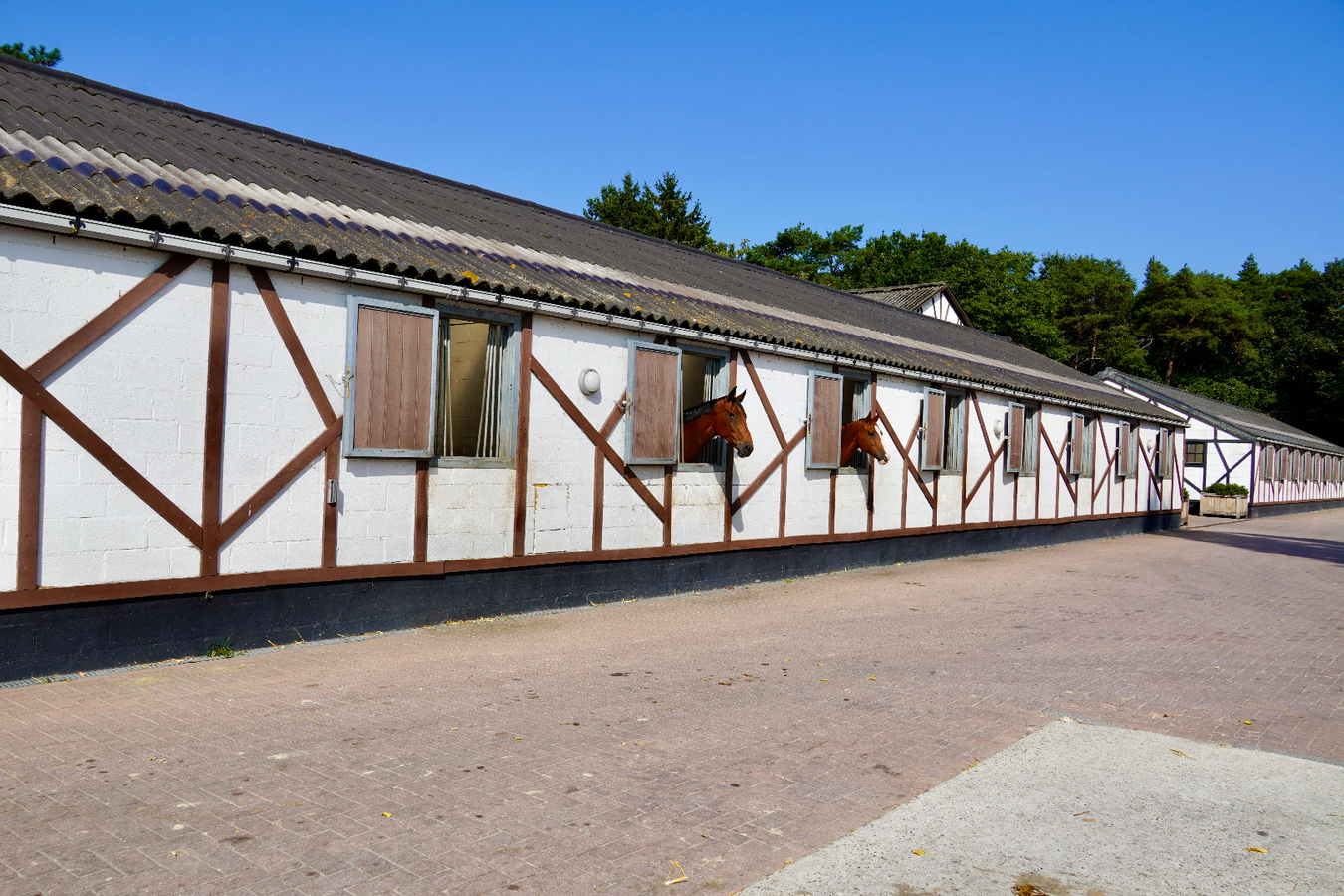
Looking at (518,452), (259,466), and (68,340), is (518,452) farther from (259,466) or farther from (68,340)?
(68,340)

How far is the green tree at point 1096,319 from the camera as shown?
6600 cm

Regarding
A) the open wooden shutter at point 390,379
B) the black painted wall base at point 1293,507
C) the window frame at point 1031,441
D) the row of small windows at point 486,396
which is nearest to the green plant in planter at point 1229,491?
the black painted wall base at point 1293,507

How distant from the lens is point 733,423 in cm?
1121

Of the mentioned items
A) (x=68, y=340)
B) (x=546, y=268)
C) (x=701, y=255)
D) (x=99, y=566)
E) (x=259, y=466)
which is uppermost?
(x=701, y=255)

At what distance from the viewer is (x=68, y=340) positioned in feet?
21.3

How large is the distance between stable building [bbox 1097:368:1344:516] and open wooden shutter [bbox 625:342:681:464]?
103ft

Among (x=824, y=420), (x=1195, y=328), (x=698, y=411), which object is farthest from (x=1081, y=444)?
(x=1195, y=328)

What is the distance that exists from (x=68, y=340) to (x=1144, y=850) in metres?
7.01

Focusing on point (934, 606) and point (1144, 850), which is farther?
point (934, 606)

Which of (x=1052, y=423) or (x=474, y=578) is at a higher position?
(x=1052, y=423)

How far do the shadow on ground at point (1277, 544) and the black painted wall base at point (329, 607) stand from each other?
1299 cm

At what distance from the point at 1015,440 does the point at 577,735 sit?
15.7m

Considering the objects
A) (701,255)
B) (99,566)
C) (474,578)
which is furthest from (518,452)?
(701,255)

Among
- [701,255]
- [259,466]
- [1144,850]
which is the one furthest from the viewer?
[701,255]
